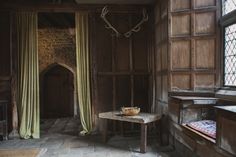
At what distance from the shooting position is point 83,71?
5.50m

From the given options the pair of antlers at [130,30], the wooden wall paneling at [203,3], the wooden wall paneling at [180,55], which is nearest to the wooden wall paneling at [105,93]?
the pair of antlers at [130,30]

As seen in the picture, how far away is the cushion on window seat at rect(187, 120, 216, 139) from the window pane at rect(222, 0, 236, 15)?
178 centimetres

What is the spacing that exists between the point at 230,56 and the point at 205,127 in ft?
4.04

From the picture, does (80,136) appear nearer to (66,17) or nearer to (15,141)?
(15,141)

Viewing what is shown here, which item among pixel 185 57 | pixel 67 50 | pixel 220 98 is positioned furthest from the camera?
pixel 67 50

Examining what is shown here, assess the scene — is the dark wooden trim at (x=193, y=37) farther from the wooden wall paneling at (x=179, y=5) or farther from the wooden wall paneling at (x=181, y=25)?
the wooden wall paneling at (x=179, y=5)

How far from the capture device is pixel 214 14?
4.00 m

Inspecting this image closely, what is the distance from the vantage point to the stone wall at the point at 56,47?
26.0 feet

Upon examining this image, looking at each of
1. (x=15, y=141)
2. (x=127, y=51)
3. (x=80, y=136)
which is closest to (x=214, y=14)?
(x=127, y=51)

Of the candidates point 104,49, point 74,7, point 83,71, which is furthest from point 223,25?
point 74,7

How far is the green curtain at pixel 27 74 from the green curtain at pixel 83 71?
0.96m

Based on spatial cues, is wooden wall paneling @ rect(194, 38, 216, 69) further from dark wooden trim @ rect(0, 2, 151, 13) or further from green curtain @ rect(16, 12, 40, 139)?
green curtain @ rect(16, 12, 40, 139)

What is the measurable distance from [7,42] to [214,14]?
435 cm

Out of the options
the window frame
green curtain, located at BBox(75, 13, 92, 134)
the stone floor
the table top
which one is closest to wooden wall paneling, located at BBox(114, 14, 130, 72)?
green curtain, located at BBox(75, 13, 92, 134)
